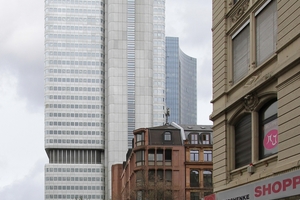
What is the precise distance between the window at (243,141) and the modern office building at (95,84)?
15332 cm

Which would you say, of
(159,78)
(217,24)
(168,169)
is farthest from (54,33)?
(217,24)

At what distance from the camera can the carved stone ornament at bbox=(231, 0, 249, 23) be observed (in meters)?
25.2

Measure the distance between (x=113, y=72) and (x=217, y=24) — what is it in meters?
155

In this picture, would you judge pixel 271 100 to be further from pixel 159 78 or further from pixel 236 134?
pixel 159 78

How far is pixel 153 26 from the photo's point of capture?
185500mm

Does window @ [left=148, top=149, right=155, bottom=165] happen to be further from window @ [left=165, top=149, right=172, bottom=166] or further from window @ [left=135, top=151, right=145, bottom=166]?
window @ [left=165, top=149, right=172, bottom=166]

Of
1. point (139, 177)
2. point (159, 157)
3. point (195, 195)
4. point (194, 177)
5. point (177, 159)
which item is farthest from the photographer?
point (159, 157)

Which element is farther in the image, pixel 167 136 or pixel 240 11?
pixel 167 136

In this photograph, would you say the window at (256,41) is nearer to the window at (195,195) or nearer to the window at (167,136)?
the window at (195,195)

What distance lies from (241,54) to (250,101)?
2.65m

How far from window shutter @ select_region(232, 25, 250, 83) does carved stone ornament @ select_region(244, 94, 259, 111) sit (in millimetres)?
1430

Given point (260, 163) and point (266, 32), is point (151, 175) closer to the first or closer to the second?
point (260, 163)

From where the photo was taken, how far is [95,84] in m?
188

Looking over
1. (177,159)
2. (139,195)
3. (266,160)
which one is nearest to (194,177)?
(177,159)
